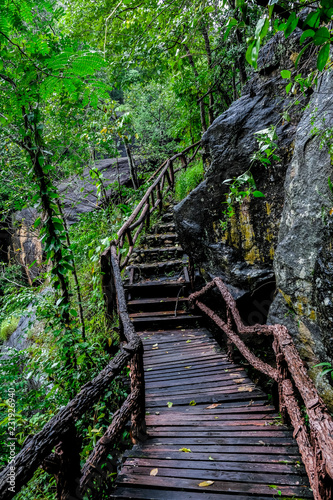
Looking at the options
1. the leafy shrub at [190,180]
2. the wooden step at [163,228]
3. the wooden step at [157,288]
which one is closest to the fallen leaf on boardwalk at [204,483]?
the wooden step at [157,288]

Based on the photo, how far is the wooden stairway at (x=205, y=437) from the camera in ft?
6.77

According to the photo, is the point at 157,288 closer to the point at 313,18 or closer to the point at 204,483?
the point at 204,483

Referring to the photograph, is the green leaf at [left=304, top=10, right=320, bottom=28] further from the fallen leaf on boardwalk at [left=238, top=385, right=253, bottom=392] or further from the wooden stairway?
the fallen leaf on boardwalk at [left=238, top=385, right=253, bottom=392]

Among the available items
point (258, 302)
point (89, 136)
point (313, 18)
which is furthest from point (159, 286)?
point (313, 18)

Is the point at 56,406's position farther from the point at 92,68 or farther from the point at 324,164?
the point at 324,164

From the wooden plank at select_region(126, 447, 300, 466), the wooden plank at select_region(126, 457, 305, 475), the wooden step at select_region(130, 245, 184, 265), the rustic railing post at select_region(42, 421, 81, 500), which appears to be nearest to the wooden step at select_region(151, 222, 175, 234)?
the wooden step at select_region(130, 245, 184, 265)

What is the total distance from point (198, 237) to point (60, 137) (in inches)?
143

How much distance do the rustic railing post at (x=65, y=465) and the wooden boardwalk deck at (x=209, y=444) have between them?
0.56m

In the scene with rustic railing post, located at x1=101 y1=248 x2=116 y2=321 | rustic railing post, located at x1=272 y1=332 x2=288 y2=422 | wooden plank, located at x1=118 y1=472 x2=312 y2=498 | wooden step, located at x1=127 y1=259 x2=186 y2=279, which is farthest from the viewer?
wooden step, located at x1=127 y1=259 x2=186 y2=279

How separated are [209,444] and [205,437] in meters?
0.13

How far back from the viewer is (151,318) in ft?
18.2

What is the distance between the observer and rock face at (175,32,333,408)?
3359 millimetres

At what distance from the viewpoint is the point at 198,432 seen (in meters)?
2.75

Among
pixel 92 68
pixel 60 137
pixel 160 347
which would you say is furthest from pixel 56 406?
pixel 60 137
